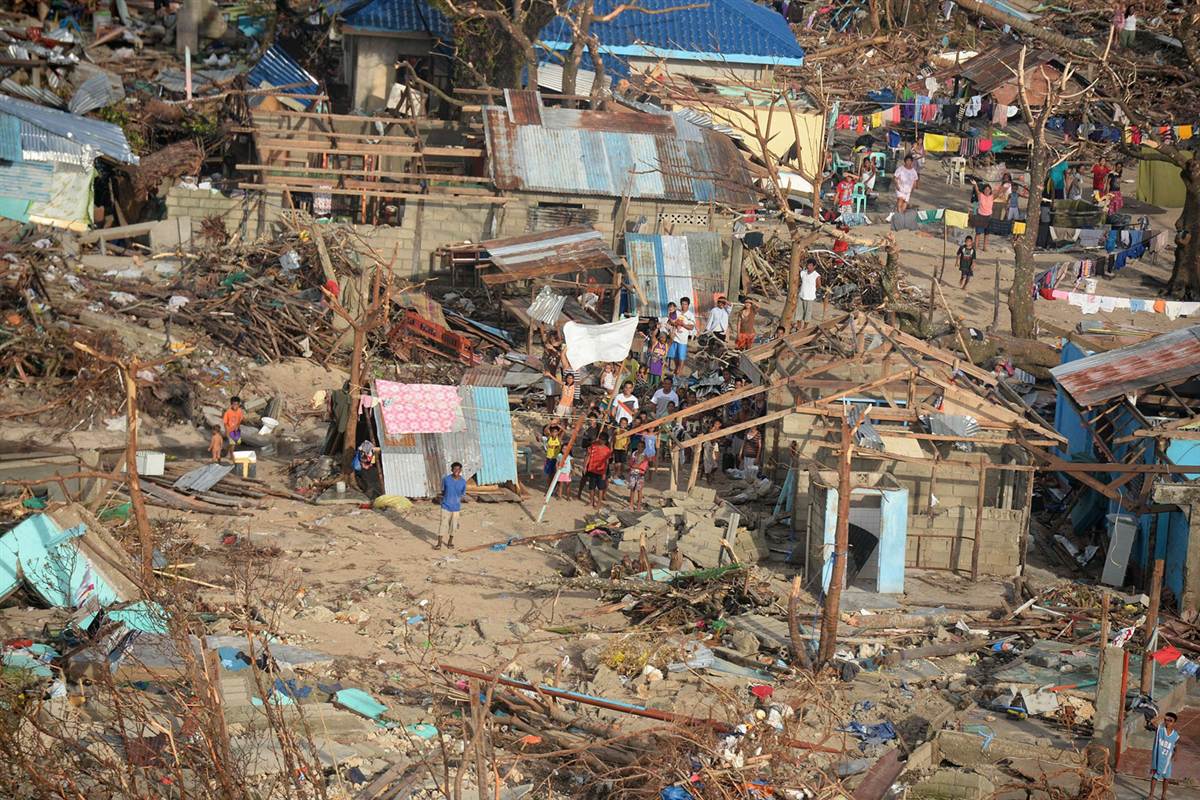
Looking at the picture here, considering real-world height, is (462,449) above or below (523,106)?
below

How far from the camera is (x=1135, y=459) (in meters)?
19.2

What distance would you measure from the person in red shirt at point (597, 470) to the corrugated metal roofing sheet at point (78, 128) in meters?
12.9

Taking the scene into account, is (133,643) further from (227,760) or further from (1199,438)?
(1199,438)

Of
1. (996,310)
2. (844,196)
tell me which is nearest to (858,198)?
(844,196)

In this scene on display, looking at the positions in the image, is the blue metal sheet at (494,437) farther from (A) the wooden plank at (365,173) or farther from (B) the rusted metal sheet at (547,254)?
(A) the wooden plank at (365,173)

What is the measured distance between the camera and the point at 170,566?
54.8 feet

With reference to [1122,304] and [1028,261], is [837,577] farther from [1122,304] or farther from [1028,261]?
[1122,304]

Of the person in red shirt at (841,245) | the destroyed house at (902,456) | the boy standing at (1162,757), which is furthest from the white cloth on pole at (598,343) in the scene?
the boy standing at (1162,757)

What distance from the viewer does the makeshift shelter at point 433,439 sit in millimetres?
20234

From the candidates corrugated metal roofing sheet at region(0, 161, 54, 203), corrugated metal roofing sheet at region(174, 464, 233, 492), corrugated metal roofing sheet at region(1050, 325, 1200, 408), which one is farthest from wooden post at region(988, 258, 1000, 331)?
corrugated metal roofing sheet at region(0, 161, 54, 203)

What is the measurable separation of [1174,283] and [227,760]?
2337 centimetres

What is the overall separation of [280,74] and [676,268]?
43.6 feet

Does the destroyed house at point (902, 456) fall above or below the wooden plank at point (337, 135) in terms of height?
below

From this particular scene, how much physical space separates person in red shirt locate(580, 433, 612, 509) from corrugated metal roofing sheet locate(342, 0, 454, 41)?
1703 cm
